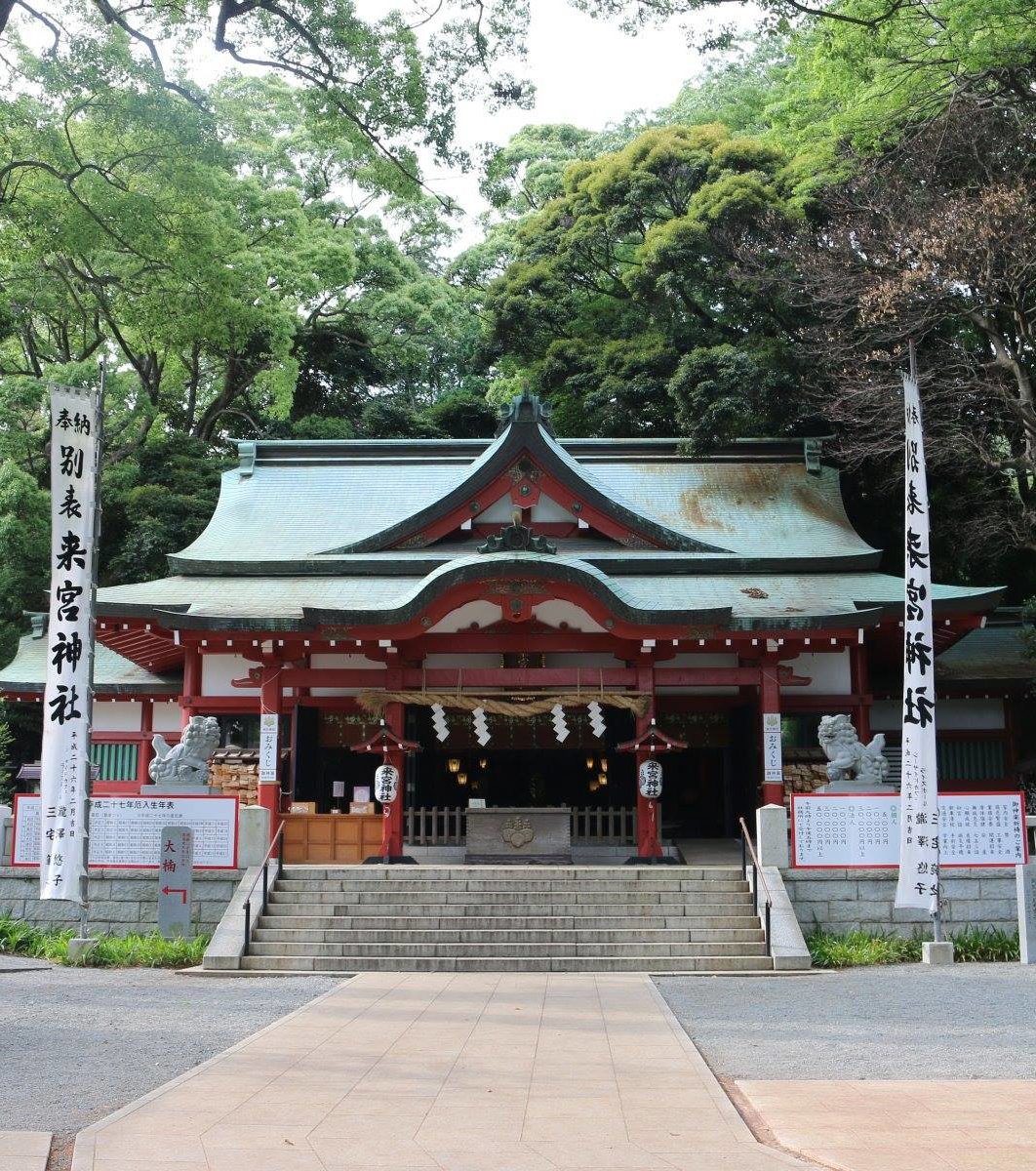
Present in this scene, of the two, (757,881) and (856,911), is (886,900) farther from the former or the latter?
(757,881)

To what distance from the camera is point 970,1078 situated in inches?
306

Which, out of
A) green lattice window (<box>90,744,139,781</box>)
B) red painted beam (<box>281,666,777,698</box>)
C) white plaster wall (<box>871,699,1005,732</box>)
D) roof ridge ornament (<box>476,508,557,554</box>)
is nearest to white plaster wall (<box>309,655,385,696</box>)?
red painted beam (<box>281,666,777,698</box>)

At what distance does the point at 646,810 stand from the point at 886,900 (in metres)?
3.63

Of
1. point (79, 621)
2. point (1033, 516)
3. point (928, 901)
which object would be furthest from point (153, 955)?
point (1033, 516)

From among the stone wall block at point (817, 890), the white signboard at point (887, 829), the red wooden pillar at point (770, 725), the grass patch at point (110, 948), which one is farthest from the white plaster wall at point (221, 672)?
the stone wall block at point (817, 890)

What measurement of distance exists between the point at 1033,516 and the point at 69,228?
52.0 feet

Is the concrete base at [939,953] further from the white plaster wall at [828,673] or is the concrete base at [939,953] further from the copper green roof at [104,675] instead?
the copper green roof at [104,675]

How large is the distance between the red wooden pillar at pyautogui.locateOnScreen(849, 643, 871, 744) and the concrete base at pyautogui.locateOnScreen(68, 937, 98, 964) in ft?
37.6

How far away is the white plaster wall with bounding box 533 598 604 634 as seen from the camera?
60.0ft

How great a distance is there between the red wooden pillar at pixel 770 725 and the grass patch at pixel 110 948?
794 cm

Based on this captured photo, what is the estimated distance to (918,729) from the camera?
45.0 ft

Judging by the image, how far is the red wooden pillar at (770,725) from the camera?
17.3m

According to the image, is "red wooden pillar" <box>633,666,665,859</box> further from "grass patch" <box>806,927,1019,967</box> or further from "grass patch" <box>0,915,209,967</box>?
"grass patch" <box>0,915,209,967</box>

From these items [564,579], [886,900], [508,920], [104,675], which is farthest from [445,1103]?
[104,675]
